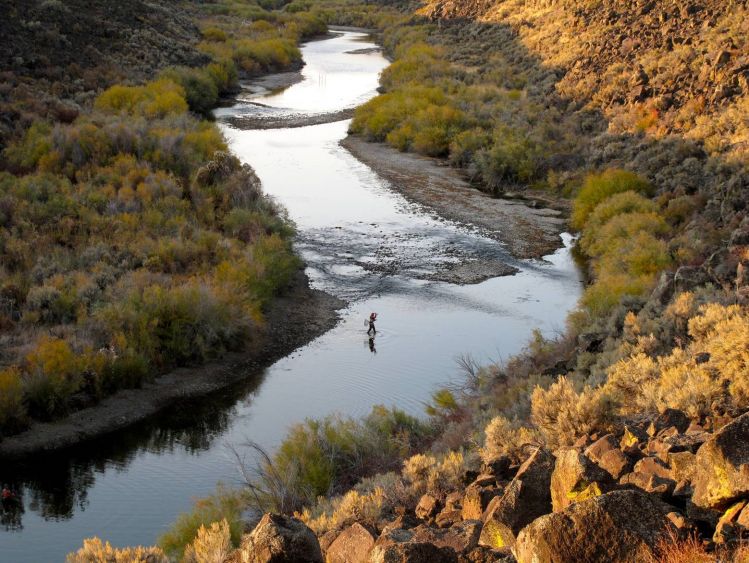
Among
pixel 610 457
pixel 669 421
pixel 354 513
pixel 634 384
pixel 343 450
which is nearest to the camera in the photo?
pixel 610 457

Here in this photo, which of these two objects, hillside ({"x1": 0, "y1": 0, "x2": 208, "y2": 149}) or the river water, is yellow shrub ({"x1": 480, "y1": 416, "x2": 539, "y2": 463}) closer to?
the river water

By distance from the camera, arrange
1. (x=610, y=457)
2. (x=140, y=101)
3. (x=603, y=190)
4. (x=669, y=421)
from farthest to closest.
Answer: (x=140, y=101), (x=603, y=190), (x=669, y=421), (x=610, y=457)

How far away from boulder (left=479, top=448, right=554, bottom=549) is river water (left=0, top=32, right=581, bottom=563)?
7388mm

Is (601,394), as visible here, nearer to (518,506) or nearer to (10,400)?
(518,506)

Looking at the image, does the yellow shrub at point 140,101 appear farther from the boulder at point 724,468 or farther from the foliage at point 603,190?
the boulder at point 724,468

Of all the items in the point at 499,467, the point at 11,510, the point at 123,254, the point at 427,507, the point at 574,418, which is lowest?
the point at 11,510

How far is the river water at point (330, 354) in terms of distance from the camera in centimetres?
1541

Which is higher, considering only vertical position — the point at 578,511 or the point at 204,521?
the point at 578,511

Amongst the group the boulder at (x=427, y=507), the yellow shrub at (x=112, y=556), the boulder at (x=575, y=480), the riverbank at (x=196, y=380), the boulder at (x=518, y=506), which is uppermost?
the boulder at (x=575, y=480)

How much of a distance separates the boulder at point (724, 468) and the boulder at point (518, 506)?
1.61m

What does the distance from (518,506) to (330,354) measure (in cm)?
1415

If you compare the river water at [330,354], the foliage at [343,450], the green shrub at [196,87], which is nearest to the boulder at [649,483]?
the foliage at [343,450]

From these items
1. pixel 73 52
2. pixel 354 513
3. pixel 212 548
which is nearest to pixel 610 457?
pixel 354 513

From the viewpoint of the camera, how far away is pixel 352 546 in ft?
30.0
